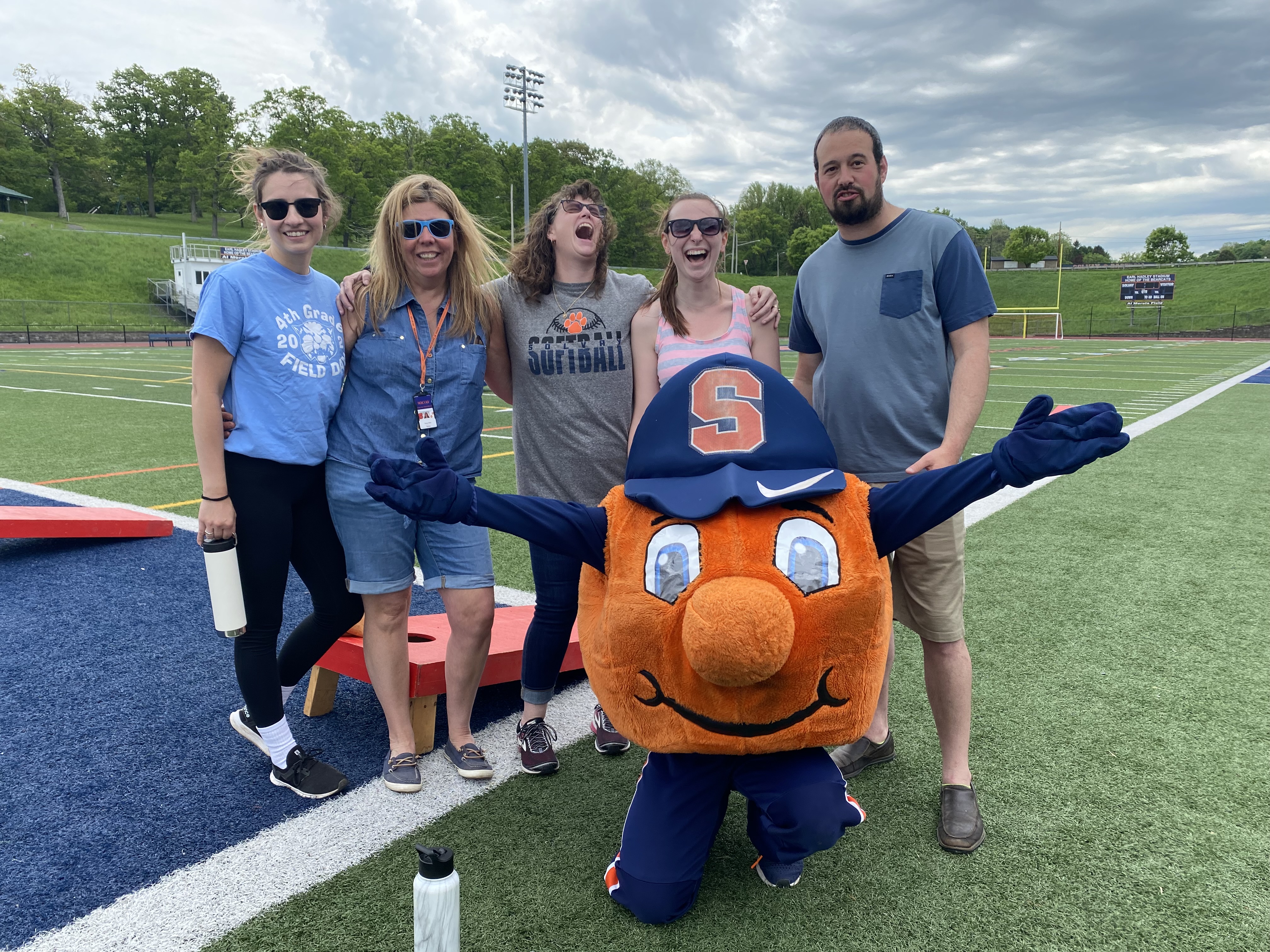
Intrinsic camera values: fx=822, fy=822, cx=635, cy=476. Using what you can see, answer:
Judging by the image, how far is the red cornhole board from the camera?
17.9 feet

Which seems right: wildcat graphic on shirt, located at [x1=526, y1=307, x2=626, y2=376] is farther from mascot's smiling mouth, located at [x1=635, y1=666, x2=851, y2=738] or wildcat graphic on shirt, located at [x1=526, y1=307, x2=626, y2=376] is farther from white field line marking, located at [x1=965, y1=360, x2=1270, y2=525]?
white field line marking, located at [x1=965, y1=360, x2=1270, y2=525]

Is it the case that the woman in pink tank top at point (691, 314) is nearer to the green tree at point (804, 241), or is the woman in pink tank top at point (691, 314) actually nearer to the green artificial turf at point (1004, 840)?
the green artificial turf at point (1004, 840)

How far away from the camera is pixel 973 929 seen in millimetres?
2184

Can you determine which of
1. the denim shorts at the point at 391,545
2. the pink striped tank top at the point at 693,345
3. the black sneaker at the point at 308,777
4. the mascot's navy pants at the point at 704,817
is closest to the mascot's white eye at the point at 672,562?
the mascot's navy pants at the point at 704,817

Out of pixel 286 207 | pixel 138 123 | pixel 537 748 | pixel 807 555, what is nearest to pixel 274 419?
pixel 286 207

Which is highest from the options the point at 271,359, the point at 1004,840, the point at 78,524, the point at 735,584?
the point at 271,359

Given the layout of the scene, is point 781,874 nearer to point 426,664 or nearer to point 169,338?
point 426,664

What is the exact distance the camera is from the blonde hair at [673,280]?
2.94 meters

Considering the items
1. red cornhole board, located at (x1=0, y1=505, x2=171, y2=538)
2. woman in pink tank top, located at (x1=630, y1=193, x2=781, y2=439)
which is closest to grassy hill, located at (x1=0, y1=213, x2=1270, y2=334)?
red cornhole board, located at (x1=0, y1=505, x2=171, y2=538)

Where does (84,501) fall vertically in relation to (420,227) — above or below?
below

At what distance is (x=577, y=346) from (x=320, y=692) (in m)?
1.86

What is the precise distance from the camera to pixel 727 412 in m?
2.29

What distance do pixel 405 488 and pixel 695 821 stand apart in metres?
1.22

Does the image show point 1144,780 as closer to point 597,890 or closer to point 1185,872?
point 1185,872
